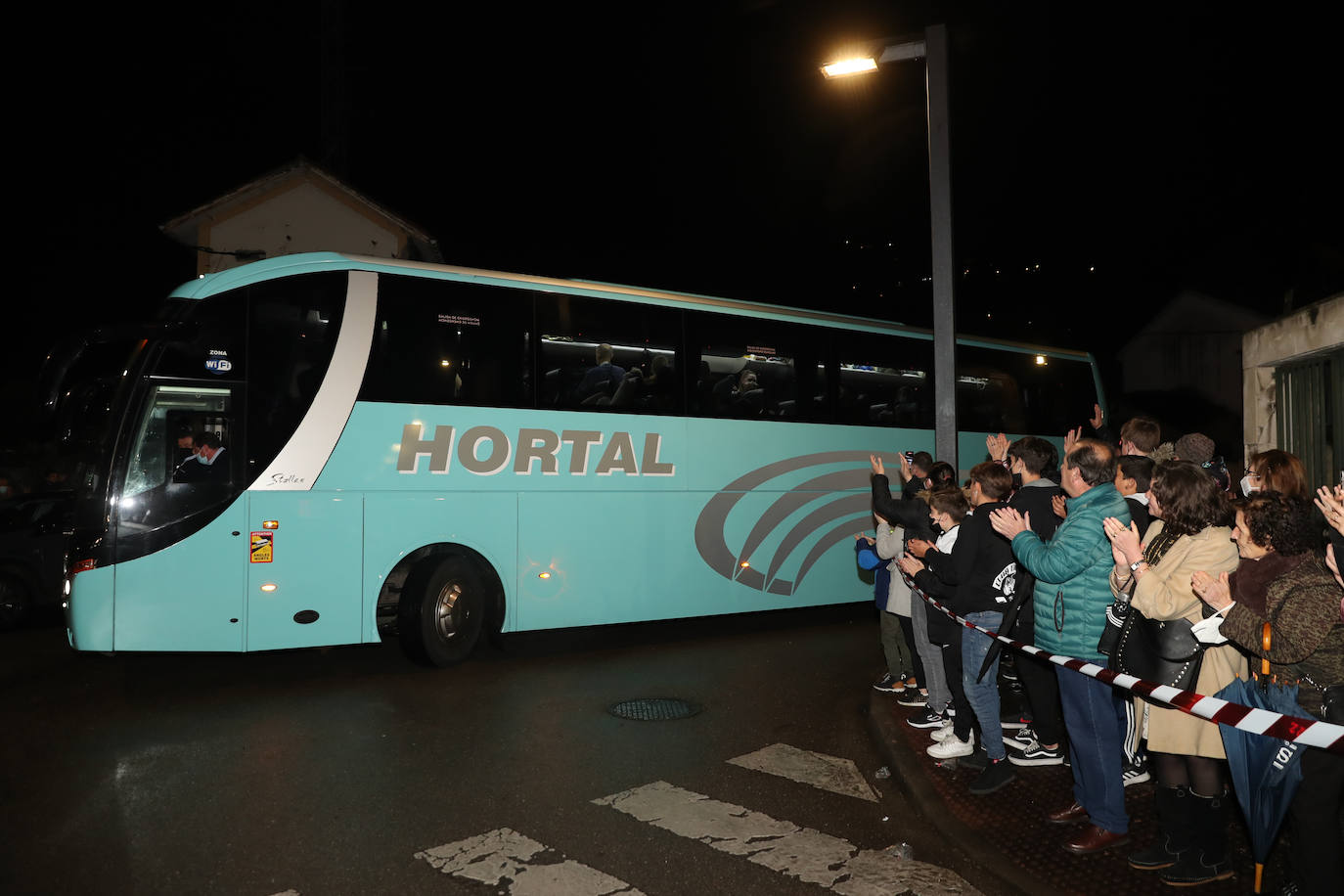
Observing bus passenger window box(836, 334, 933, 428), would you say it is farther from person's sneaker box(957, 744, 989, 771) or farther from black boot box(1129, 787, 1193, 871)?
black boot box(1129, 787, 1193, 871)

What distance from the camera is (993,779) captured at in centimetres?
547

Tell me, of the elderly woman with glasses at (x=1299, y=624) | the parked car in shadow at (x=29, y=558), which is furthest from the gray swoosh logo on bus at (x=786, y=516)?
the parked car in shadow at (x=29, y=558)

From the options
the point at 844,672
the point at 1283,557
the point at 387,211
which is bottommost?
the point at 844,672

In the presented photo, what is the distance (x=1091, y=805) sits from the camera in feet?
15.3

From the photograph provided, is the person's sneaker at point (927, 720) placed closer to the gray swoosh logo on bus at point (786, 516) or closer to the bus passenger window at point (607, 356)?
the gray swoosh logo on bus at point (786, 516)

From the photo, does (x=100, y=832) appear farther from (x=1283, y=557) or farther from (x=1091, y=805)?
(x=1283, y=557)

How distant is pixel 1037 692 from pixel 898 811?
1.49 m

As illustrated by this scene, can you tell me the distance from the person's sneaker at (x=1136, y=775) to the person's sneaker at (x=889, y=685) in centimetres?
223

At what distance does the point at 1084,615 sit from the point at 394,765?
14.5ft

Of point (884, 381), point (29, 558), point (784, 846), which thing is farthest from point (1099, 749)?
point (29, 558)

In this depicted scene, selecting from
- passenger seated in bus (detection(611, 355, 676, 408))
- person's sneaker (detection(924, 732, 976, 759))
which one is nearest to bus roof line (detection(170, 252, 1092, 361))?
passenger seated in bus (detection(611, 355, 676, 408))

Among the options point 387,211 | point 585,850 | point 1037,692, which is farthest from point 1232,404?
point 585,850

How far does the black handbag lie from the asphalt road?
1297mm

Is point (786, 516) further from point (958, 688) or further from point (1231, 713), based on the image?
point (1231, 713)
